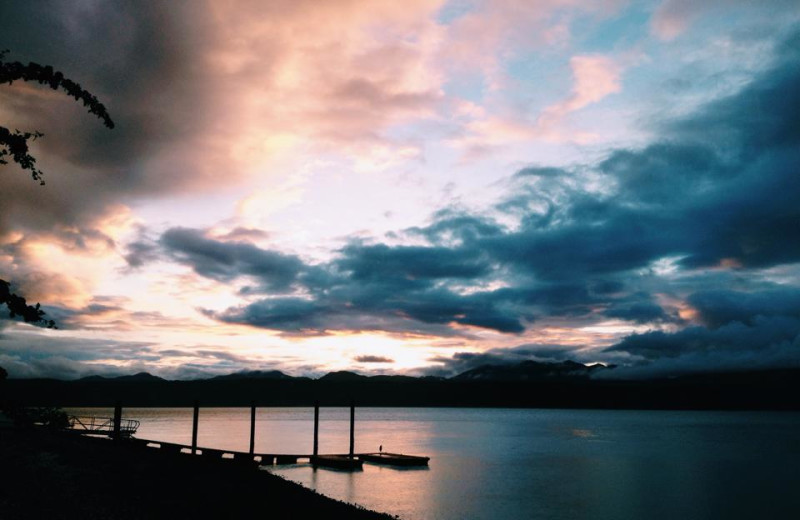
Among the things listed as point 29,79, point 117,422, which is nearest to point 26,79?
point 29,79

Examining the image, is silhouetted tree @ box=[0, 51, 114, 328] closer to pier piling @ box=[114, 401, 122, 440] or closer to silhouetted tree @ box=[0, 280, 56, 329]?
silhouetted tree @ box=[0, 280, 56, 329]

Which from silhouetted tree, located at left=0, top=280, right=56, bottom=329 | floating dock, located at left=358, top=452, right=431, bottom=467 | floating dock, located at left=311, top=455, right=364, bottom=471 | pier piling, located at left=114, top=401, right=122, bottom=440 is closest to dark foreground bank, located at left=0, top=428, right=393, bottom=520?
pier piling, located at left=114, top=401, right=122, bottom=440

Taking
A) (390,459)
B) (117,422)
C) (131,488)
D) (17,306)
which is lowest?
(390,459)

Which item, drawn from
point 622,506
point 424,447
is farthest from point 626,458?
point 622,506

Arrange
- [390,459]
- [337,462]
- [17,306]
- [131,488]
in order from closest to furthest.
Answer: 1. [17,306]
2. [131,488]
3. [337,462]
4. [390,459]

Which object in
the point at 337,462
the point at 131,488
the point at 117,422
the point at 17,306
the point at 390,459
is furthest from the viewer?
the point at 390,459

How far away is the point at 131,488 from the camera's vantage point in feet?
82.3

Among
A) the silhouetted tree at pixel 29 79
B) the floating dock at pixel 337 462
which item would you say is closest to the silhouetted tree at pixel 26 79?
the silhouetted tree at pixel 29 79

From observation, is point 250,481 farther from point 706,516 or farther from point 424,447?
point 424,447

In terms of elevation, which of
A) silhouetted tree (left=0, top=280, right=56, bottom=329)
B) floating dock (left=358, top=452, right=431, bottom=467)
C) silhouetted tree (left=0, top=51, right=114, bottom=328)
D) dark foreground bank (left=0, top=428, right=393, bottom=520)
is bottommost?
floating dock (left=358, top=452, right=431, bottom=467)

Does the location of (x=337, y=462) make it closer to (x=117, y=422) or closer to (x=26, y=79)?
(x=117, y=422)

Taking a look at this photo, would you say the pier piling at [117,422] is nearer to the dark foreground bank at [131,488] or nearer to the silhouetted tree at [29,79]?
the dark foreground bank at [131,488]

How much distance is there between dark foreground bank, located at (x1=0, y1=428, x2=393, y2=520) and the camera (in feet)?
69.5

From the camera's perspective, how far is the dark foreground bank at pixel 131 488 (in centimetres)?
2117
